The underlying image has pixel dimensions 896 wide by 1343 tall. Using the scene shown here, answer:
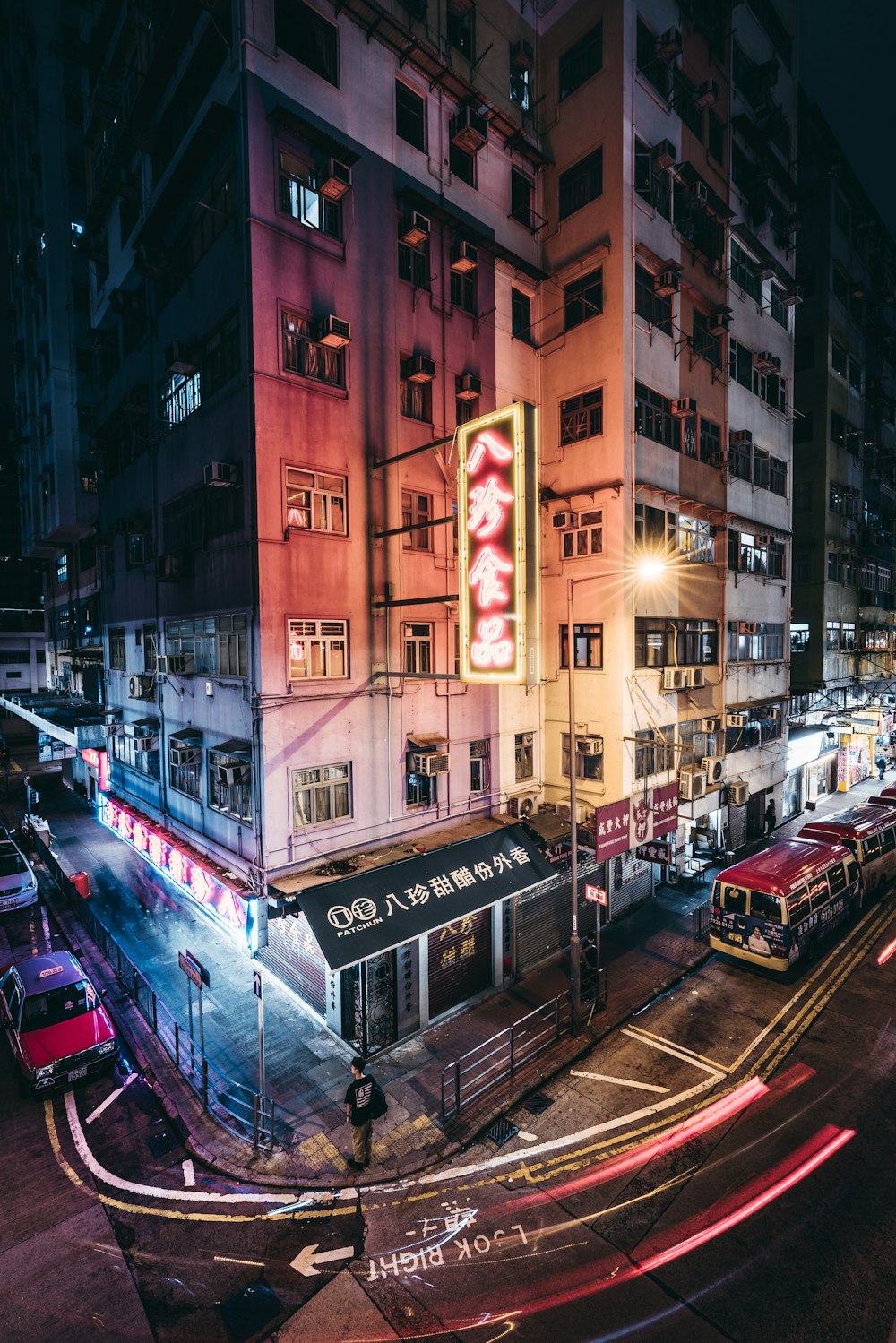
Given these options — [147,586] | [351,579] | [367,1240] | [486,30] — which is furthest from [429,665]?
[486,30]

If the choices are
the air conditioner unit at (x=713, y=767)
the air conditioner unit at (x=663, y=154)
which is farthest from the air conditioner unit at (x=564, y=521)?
the air conditioner unit at (x=663, y=154)

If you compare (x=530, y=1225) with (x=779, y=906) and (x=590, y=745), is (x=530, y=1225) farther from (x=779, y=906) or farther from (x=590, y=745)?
(x=590, y=745)

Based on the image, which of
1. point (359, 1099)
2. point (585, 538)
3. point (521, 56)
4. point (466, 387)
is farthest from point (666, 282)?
point (359, 1099)

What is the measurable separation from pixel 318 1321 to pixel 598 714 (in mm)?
13842

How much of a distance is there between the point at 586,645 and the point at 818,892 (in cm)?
974

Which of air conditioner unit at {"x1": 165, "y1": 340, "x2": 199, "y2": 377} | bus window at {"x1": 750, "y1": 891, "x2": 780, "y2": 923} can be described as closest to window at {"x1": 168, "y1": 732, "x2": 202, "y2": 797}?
air conditioner unit at {"x1": 165, "y1": 340, "x2": 199, "y2": 377}

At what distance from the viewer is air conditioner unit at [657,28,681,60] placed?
17.0m

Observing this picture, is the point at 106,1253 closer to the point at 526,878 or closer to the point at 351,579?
the point at 526,878

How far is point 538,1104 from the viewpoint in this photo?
11906 mm

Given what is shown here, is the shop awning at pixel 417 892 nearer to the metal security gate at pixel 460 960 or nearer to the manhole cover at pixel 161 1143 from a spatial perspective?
the metal security gate at pixel 460 960

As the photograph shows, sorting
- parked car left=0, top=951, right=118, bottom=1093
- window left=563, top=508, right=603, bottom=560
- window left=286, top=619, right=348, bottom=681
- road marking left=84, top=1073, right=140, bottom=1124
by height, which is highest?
window left=563, top=508, right=603, bottom=560

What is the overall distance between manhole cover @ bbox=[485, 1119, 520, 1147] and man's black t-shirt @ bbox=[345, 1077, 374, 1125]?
2.62 meters

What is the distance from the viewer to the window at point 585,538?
1759 cm

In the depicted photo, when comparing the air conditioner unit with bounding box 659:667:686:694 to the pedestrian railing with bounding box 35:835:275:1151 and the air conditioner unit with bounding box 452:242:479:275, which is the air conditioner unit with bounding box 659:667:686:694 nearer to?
the air conditioner unit with bounding box 452:242:479:275
